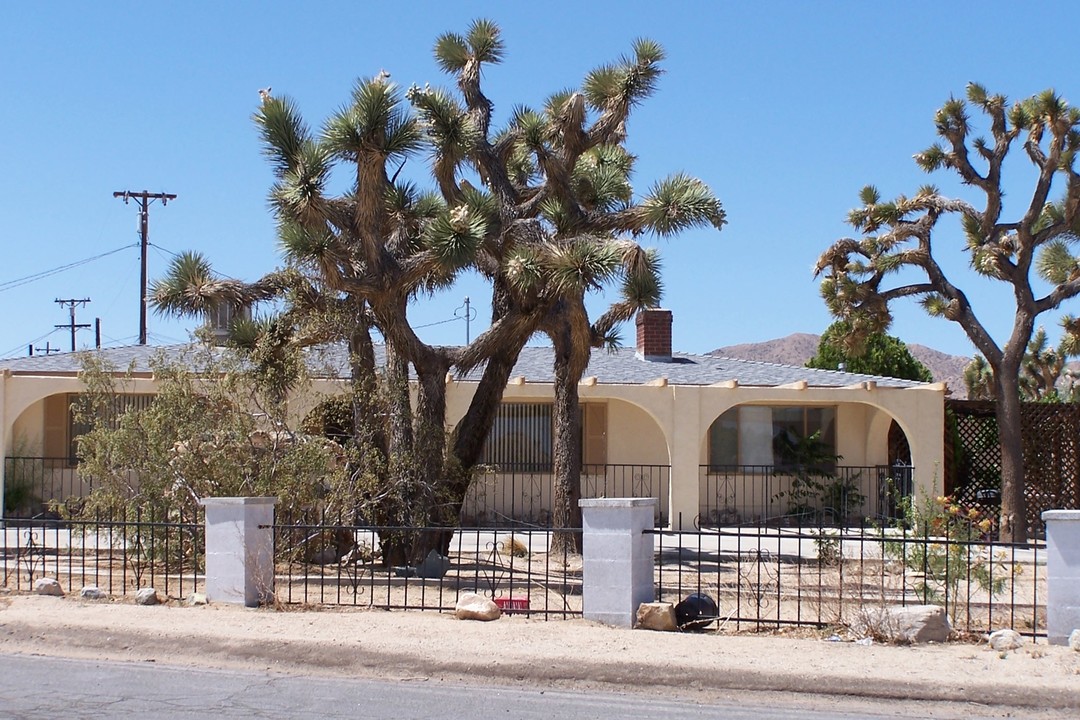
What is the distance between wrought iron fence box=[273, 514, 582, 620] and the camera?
11.2 metres

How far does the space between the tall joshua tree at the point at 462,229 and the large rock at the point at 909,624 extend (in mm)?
4636

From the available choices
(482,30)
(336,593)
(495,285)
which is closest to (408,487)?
(336,593)

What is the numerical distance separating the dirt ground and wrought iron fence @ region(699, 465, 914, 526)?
42.1ft

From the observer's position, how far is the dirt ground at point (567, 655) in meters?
8.09

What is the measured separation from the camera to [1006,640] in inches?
358

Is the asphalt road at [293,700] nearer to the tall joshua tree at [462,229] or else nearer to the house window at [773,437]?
the tall joshua tree at [462,229]

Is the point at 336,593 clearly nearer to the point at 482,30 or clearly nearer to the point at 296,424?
the point at 296,424

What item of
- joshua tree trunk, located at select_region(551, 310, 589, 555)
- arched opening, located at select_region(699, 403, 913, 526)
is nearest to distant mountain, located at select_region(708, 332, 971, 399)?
arched opening, located at select_region(699, 403, 913, 526)

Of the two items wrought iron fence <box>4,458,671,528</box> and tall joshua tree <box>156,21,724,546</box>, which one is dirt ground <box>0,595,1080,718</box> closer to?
tall joshua tree <box>156,21,724,546</box>

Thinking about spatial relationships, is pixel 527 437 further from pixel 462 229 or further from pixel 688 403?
pixel 462 229

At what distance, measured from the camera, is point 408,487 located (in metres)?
13.5

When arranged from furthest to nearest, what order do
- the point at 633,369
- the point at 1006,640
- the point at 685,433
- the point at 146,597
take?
1. the point at 633,369
2. the point at 685,433
3. the point at 146,597
4. the point at 1006,640

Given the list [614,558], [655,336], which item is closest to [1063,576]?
[614,558]

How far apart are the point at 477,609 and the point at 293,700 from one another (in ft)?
8.84
